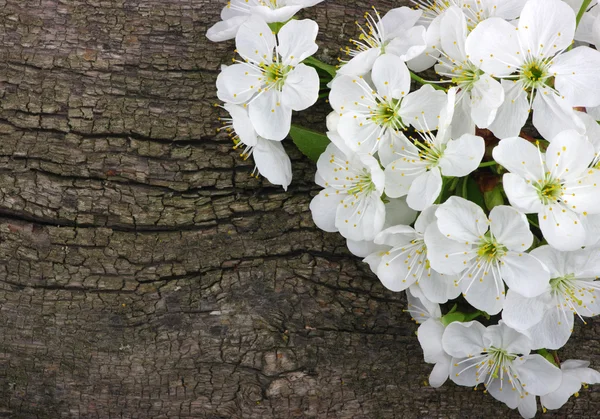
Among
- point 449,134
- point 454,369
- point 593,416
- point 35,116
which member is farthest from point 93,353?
point 593,416

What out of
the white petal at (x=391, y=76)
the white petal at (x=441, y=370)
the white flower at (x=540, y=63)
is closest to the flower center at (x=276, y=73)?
the white petal at (x=391, y=76)

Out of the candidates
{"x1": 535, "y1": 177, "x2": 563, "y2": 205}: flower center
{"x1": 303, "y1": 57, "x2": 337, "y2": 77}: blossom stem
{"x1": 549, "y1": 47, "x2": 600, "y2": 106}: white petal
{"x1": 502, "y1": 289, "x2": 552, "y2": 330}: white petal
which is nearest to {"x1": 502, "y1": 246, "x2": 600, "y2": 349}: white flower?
{"x1": 502, "y1": 289, "x2": 552, "y2": 330}: white petal

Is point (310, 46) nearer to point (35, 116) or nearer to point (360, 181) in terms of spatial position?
point (360, 181)

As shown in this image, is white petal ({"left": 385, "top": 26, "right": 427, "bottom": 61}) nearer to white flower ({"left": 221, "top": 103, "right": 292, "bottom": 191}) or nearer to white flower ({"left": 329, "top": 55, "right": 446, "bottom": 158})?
white flower ({"left": 329, "top": 55, "right": 446, "bottom": 158})

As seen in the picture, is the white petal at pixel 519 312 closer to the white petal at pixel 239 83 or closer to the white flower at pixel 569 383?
the white flower at pixel 569 383

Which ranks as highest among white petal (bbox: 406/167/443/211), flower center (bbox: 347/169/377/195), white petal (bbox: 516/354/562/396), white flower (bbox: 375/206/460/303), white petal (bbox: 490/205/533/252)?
white petal (bbox: 406/167/443/211)

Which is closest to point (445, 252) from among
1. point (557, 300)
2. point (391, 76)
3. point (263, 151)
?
point (557, 300)

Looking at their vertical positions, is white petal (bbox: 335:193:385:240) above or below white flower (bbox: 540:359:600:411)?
above

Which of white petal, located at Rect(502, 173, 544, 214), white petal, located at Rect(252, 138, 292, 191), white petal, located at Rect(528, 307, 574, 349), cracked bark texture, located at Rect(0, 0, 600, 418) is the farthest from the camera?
cracked bark texture, located at Rect(0, 0, 600, 418)
